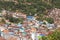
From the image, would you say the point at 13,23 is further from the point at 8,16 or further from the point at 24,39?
the point at 24,39

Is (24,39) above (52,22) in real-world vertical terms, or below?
above

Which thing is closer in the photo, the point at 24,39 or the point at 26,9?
the point at 24,39

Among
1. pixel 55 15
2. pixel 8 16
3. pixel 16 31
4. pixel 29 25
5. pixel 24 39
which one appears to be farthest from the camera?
pixel 55 15

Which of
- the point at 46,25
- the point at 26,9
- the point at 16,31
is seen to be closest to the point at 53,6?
the point at 26,9

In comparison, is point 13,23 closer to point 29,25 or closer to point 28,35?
point 29,25

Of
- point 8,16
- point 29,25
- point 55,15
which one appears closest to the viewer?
point 29,25

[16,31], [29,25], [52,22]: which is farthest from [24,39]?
[52,22]

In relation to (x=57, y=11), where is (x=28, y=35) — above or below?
above

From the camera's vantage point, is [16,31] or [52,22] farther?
[52,22]

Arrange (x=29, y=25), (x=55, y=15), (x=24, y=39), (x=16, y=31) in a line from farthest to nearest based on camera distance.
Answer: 1. (x=55, y=15)
2. (x=29, y=25)
3. (x=16, y=31)
4. (x=24, y=39)
